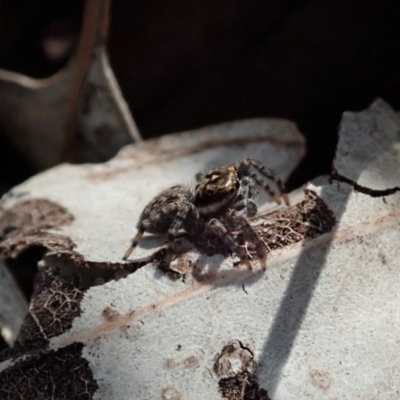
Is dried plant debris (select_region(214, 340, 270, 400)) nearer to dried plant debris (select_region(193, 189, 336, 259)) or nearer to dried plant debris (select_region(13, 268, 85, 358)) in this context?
dried plant debris (select_region(193, 189, 336, 259))

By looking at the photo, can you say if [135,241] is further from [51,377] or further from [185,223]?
[51,377]

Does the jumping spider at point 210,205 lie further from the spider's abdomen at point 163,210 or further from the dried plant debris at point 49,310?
the dried plant debris at point 49,310

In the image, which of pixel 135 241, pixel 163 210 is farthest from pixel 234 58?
pixel 135 241

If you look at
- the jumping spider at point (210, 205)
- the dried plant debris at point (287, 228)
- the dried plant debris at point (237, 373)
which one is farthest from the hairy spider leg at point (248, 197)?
the dried plant debris at point (237, 373)

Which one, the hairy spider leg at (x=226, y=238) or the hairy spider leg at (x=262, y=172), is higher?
the hairy spider leg at (x=226, y=238)

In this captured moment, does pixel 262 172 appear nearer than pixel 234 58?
Yes

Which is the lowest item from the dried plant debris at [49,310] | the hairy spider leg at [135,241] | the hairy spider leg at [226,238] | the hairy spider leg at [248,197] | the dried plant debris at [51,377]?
the dried plant debris at [51,377]
